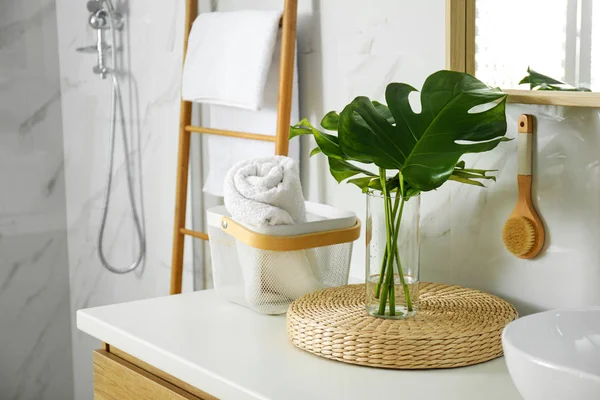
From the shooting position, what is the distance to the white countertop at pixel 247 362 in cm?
122

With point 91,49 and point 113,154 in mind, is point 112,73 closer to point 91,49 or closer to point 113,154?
point 91,49

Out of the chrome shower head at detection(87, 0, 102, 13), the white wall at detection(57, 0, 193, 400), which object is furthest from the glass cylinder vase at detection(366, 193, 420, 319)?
the chrome shower head at detection(87, 0, 102, 13)

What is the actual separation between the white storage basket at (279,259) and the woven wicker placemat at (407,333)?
0.30 feet

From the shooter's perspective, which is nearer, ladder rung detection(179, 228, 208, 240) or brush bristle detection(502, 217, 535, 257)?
brush bristle detection(502, 217, 535, 257)

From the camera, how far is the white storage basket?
61.1 inches

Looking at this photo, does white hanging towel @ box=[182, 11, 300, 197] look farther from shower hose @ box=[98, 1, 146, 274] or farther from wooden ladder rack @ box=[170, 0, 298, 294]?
shower hose @ box=[98, 1, 146, 274]

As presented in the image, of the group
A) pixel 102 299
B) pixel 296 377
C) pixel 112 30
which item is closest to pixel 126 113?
pixel 112 30

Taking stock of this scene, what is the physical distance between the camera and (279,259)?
1.57 m

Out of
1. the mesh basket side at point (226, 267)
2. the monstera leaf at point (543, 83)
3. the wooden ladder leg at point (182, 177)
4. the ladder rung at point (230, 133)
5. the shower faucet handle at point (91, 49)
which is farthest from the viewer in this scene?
the shower faucet handle at point (91, 49)

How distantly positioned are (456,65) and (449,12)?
0.10 metres

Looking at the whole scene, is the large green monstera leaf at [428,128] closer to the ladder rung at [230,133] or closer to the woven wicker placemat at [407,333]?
the woven wicker placemat at [407,333]

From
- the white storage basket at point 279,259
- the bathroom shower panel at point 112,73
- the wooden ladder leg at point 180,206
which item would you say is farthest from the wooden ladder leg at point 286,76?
the bathroom shower panel at point 112,73

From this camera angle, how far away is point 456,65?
1544mm

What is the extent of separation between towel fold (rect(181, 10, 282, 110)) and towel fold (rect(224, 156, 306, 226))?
1.35 feet
